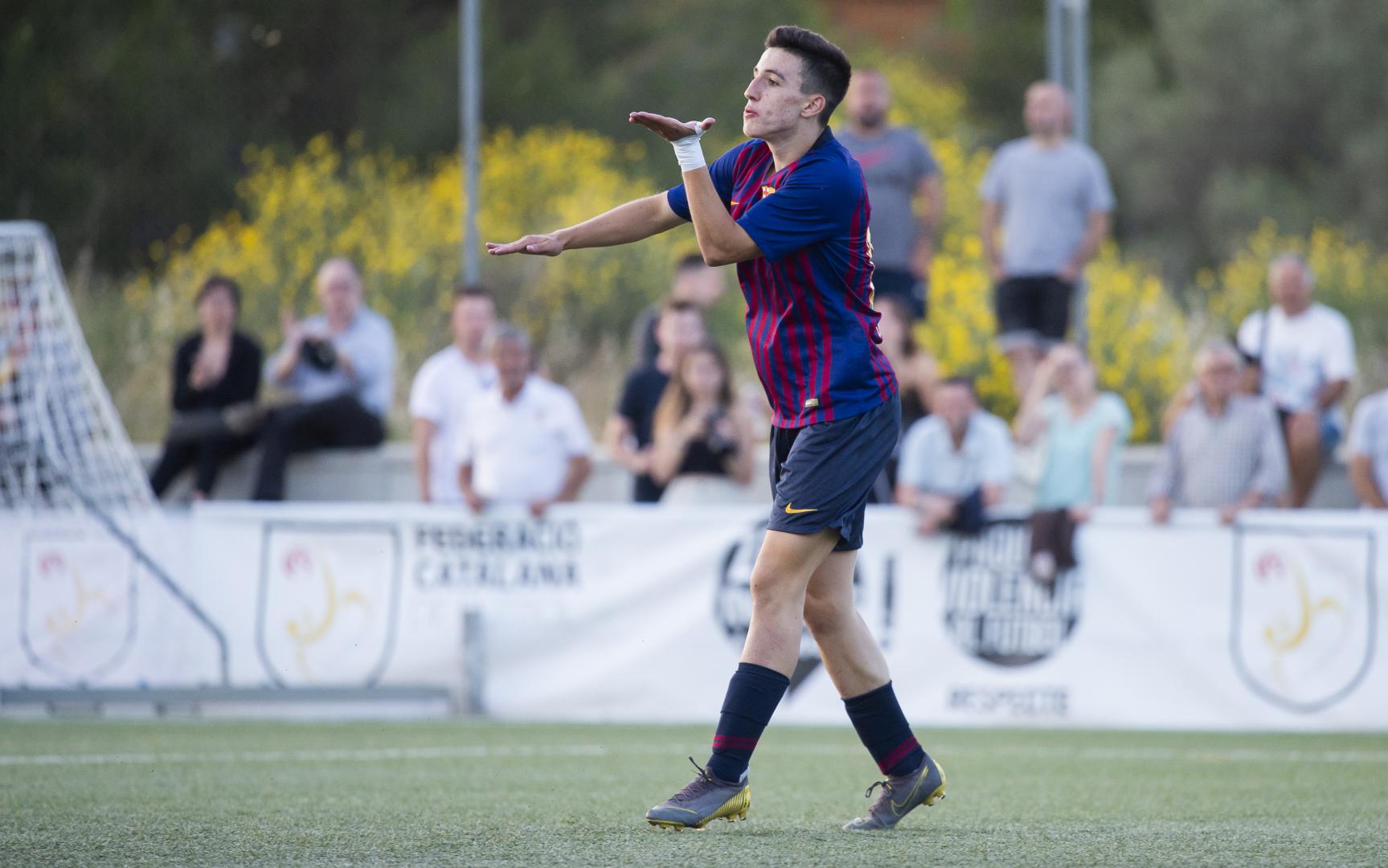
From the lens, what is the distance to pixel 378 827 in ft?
16.3

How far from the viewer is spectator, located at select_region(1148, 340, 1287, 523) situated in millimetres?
10070

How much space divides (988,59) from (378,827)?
95.8 ft

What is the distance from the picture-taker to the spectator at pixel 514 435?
10562mm

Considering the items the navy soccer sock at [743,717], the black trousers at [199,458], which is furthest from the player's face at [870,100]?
the navy soccer sock at [743,717]

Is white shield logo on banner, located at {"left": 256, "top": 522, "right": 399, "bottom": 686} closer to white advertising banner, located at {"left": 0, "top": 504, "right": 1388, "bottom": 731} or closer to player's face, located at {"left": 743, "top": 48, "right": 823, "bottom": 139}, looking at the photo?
white advertising banner, located at {"left": 0, "top": 504, "right": 1388, "bottom": 731}

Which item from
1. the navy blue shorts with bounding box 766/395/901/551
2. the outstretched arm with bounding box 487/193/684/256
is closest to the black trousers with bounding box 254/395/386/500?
the outstretched arm with bounding box 487/193/684/256

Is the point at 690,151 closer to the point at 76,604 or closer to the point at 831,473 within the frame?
the point at 831,473

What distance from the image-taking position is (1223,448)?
1016 centimetres

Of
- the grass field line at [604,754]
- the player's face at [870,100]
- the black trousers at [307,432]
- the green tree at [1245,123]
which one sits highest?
the green tree at [1245,123]

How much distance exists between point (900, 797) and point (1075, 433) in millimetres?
5389

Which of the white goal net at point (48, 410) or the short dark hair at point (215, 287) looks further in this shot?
the short dark hair at point (215, 287)

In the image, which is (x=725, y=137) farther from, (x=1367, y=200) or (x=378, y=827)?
(x=378, y=827)

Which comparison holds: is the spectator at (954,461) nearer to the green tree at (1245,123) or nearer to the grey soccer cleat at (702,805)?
the grey soccer cleat at (702,805)

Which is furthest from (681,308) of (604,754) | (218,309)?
(604,754)
